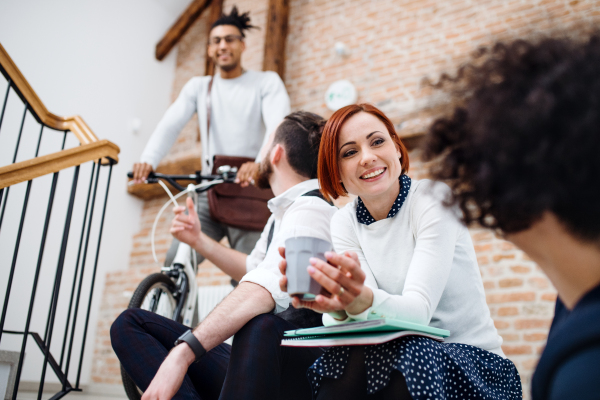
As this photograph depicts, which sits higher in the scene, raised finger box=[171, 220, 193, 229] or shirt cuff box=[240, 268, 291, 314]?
raised finger box=[171, 220, 193, 229]

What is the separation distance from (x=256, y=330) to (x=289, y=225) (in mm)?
311

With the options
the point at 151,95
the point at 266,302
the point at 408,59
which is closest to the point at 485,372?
the point at 266,302

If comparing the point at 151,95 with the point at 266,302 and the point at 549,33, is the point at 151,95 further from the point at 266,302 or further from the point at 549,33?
the point at 549,33

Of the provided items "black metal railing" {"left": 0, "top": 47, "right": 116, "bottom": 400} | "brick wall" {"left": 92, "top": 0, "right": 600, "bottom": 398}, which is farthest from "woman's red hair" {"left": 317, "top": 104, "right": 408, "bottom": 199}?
"black metal railing" {"left": 0, "top": 47, "right": 116, "bottom": 400}

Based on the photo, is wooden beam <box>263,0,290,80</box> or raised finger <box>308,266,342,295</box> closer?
raised finger <box>308,266,342,295</box>

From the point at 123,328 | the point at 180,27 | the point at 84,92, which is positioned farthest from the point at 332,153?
the point at 180,27

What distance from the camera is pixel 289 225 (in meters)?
1.26

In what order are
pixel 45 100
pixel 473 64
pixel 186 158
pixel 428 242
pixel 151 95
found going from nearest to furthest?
1. pixel 473 64
2. pixel 428 242
3. pixel 45 100
4. pixel 186 158
5. pixel 151 95

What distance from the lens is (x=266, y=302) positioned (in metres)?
1.13

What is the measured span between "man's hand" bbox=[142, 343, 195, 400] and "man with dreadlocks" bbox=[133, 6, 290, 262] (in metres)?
1.35


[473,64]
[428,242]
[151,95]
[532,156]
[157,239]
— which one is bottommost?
[157,239]

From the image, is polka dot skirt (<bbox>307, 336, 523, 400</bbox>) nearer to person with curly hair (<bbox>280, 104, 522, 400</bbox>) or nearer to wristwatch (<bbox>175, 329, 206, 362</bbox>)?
person with curly hair (<bbox>280, 104, 522, 400</bbox>)

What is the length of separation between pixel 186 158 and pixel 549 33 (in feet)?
13.3

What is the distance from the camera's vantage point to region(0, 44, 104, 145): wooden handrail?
2.06m
